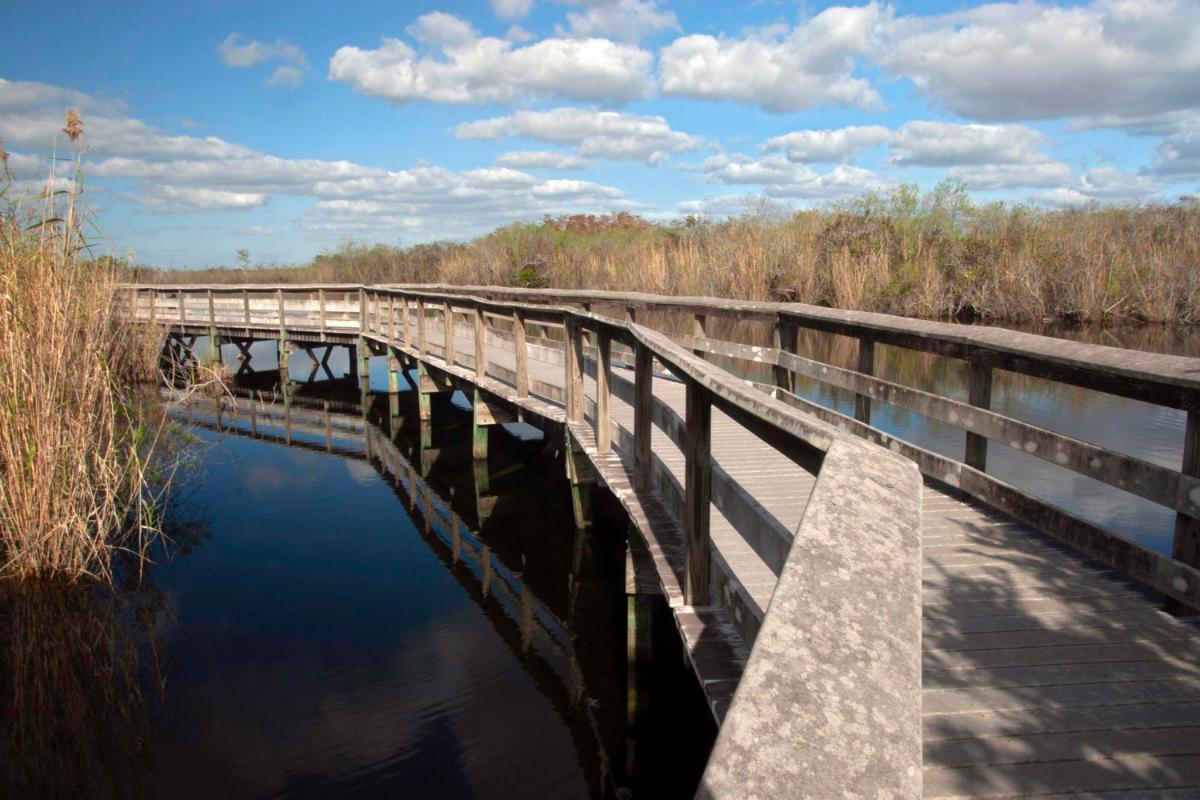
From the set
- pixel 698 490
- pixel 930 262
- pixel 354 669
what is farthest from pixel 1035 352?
pixel 930 262

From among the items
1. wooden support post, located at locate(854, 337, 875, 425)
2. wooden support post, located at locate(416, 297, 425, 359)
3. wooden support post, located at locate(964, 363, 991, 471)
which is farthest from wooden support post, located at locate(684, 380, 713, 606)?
wooden support post, located at locate(416, 297, 425, 359)

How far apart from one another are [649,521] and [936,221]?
A: 18808mm

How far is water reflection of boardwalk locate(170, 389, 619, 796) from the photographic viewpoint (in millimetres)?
5329

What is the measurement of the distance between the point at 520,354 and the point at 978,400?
16.3 feet

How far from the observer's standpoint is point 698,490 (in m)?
3.37

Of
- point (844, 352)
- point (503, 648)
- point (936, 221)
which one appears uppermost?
point (936, 221)

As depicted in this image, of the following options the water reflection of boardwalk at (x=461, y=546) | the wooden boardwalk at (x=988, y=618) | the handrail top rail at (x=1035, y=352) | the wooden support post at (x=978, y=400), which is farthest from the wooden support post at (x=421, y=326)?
the wooden support post at (x=978, y=400)

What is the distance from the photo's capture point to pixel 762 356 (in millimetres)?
6777

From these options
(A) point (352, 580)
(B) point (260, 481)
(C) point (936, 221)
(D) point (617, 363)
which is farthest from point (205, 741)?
(C) point (936, 221)

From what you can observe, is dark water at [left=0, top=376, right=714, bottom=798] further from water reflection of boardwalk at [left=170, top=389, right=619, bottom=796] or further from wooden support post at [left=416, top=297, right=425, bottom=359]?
wooden support post at [left=416, top=297, right=425, bottom=359]

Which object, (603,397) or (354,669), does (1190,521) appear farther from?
(354,669)

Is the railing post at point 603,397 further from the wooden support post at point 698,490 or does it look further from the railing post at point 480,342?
the railing post at point 480,342

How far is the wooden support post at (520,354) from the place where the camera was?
8.39 meters

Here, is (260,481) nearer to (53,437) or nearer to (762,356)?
(53,437)
